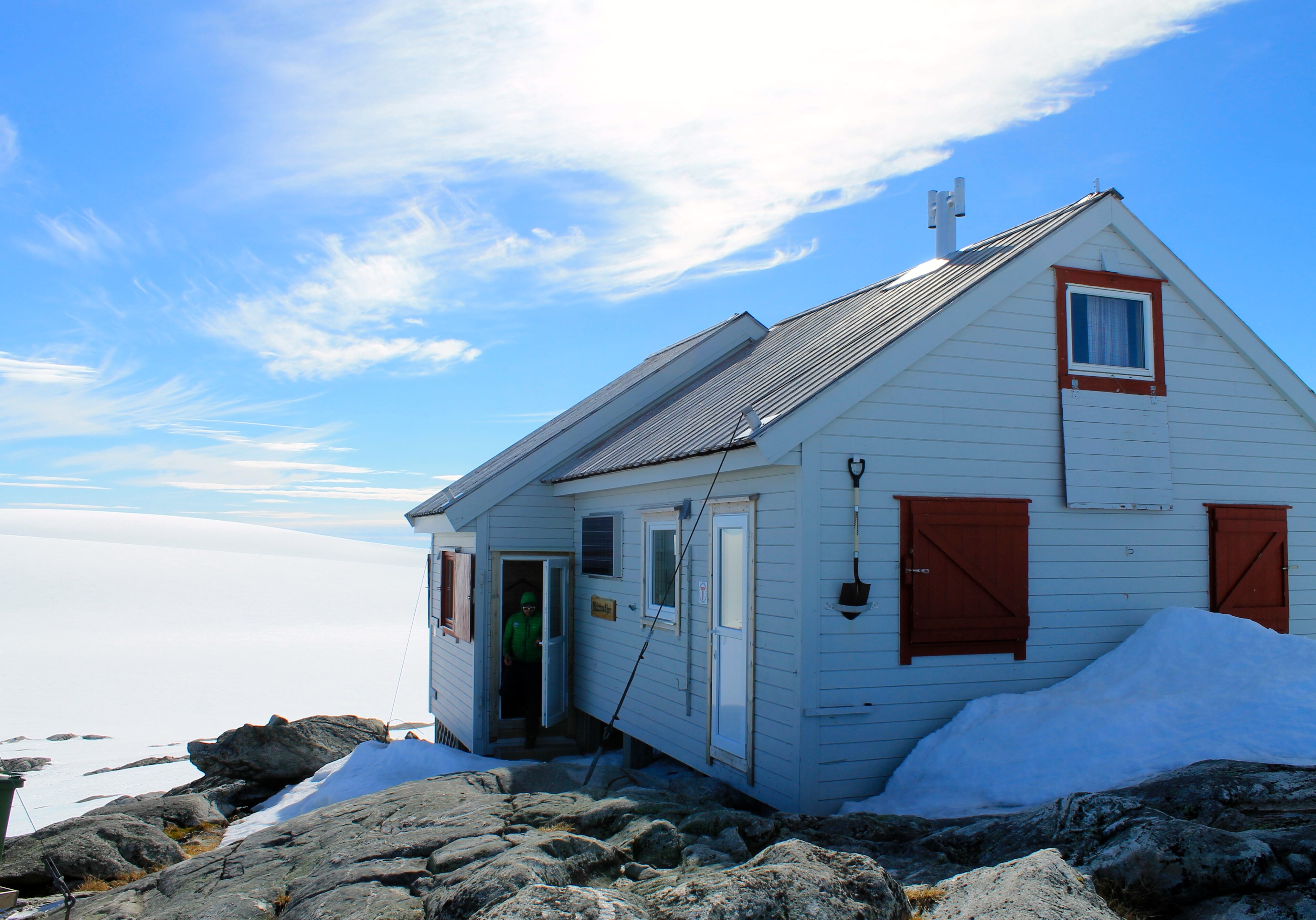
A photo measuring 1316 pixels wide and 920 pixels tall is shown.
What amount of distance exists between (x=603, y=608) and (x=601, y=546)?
2.67ft

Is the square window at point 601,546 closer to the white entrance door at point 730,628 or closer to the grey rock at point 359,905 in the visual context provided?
the white entrance door at point 730,628

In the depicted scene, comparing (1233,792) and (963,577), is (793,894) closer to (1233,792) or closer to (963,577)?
(1233,792)

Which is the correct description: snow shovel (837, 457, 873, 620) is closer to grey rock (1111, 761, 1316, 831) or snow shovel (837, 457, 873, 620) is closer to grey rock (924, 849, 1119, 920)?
grey rock (1111, 761, 1316, 831)

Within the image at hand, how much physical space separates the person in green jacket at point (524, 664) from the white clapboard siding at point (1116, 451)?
6.98 m

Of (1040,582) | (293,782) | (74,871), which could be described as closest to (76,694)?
(293,782)

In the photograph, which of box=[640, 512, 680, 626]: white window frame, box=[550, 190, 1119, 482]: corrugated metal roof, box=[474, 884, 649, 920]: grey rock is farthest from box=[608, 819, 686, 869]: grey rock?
box=[640, 512, 680, 626]: white window frame

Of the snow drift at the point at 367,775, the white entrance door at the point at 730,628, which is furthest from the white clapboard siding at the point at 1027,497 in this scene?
the snow drift at the point at 367,775

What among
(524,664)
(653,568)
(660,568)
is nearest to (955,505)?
(660,568)

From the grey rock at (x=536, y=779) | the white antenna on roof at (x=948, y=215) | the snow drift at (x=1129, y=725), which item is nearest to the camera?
the snow drift at (x=1129, y=725)

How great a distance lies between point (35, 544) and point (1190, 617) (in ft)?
210

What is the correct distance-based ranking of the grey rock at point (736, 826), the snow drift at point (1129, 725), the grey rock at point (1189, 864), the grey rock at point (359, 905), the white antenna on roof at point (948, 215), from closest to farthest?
the grey rock at point (1189, 864), the grey rock at point (359, 905), the grey rock at point (736, 826), the snow drift at point (1129, 725), the white antenna on roof at point (948, 215)

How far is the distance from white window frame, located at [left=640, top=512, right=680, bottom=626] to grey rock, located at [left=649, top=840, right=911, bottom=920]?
5.04 m

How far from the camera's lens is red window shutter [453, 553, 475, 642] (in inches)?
477

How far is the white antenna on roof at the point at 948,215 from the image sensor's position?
11.0 m
